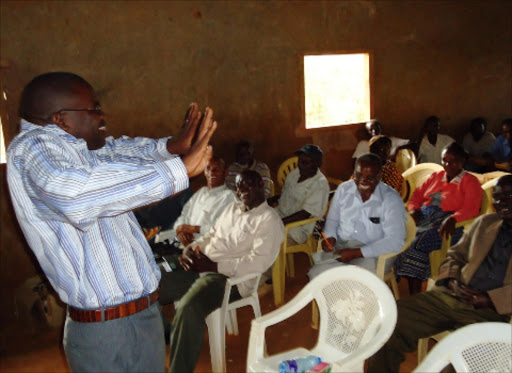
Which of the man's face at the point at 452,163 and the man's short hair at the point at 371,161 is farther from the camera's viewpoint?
the man's face at the point at 452,163

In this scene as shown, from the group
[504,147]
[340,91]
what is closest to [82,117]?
[340,91]

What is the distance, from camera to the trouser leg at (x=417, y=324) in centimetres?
259

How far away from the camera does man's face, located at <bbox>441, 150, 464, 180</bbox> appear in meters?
4.07

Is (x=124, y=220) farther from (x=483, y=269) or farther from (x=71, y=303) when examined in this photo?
(x=483, y=269)

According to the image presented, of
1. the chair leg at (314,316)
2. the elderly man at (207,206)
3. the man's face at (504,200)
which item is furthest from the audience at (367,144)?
the man's face at (504,200)

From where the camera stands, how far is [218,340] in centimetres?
293

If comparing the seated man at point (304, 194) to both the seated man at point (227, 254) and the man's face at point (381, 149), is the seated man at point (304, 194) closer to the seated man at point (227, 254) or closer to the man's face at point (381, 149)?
the seated man at point (227, 254)

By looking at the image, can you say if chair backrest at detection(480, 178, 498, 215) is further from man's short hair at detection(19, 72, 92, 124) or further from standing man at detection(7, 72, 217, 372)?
man's short hair at detection(19, 72, 92, 124)

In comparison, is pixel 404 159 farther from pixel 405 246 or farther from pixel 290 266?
pixel 405 246

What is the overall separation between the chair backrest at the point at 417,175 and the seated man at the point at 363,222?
59.3 inches

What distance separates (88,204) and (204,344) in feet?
8.51

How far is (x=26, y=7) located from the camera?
13.9 feet

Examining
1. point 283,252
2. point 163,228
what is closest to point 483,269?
point 283,252

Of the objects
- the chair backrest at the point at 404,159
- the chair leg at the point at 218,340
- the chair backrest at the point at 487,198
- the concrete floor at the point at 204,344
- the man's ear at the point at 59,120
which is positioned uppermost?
the man's ear at the point at 59,120
